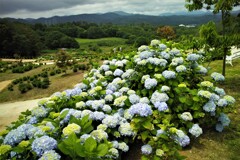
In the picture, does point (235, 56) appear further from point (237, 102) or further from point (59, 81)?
point (59, 81)

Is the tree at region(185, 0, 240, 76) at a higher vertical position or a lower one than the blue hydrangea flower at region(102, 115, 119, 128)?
higher

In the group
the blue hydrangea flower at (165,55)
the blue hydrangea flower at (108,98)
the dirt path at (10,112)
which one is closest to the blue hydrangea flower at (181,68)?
the blue hydrangea flower at (165,55)

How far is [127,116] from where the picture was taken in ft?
14.2

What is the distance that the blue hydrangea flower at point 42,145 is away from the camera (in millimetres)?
3154

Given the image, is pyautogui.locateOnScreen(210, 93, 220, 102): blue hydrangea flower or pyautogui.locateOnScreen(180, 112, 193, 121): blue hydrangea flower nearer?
pyautogui.locateOnScreen(180, 112, 193, 121): blue hydrangea flower

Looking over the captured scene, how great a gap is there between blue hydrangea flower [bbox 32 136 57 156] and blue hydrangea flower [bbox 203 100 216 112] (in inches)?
110

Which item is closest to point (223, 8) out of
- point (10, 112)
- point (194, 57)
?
point (194, 57)

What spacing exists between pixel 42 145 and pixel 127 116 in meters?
1.58

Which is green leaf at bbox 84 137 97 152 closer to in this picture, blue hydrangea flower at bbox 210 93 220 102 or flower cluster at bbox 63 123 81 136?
flower cluster at bbox 63 123 81 136

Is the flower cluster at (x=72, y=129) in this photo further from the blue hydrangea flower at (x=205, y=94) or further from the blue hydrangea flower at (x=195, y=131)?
the blue hydrangea flower at (x=205, y=94)

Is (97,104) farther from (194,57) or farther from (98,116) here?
(194,57)

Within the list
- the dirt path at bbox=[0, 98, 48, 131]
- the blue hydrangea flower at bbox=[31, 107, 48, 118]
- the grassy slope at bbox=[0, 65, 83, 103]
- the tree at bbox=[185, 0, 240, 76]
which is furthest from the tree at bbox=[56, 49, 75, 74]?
the blue hydrangea flower at bbox=[31, 107, 48, 118]

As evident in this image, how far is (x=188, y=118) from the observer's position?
461cm

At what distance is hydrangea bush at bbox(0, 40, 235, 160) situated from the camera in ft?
11.0
